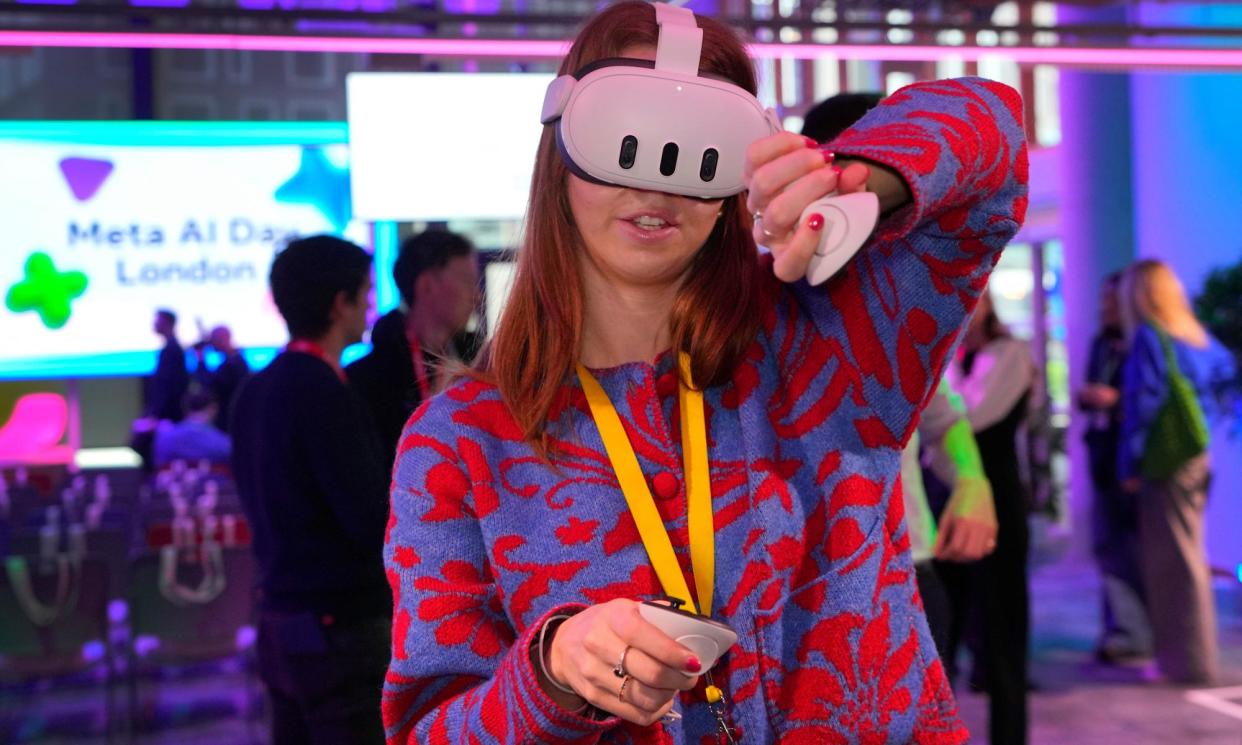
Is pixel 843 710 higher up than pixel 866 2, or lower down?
lower down

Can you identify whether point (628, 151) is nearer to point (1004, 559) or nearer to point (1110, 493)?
point (1004, 559)

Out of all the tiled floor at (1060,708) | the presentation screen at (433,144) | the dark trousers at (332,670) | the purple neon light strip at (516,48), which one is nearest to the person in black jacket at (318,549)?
the dark trousers at (332,670)

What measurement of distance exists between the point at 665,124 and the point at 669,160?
0.10 ft

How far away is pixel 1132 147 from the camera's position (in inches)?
299

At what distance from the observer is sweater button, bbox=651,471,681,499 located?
107cm

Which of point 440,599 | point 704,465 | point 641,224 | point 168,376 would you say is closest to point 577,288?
point 641,224

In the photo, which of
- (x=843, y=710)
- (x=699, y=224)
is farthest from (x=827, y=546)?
(x=699, y=224)

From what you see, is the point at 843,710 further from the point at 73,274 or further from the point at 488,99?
the point at 73,274

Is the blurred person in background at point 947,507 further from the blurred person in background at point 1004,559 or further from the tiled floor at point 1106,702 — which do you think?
the tiled floor at point 1106,702

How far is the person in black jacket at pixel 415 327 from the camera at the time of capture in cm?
289

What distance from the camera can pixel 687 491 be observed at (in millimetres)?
1076

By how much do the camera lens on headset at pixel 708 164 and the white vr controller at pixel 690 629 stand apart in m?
0.40

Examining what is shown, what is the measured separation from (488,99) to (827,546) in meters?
2.73

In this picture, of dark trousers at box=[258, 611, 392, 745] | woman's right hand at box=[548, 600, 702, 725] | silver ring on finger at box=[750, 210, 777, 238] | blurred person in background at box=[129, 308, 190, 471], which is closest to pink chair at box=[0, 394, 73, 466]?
blurred person in background at box=[129, 308, 190, 471]
